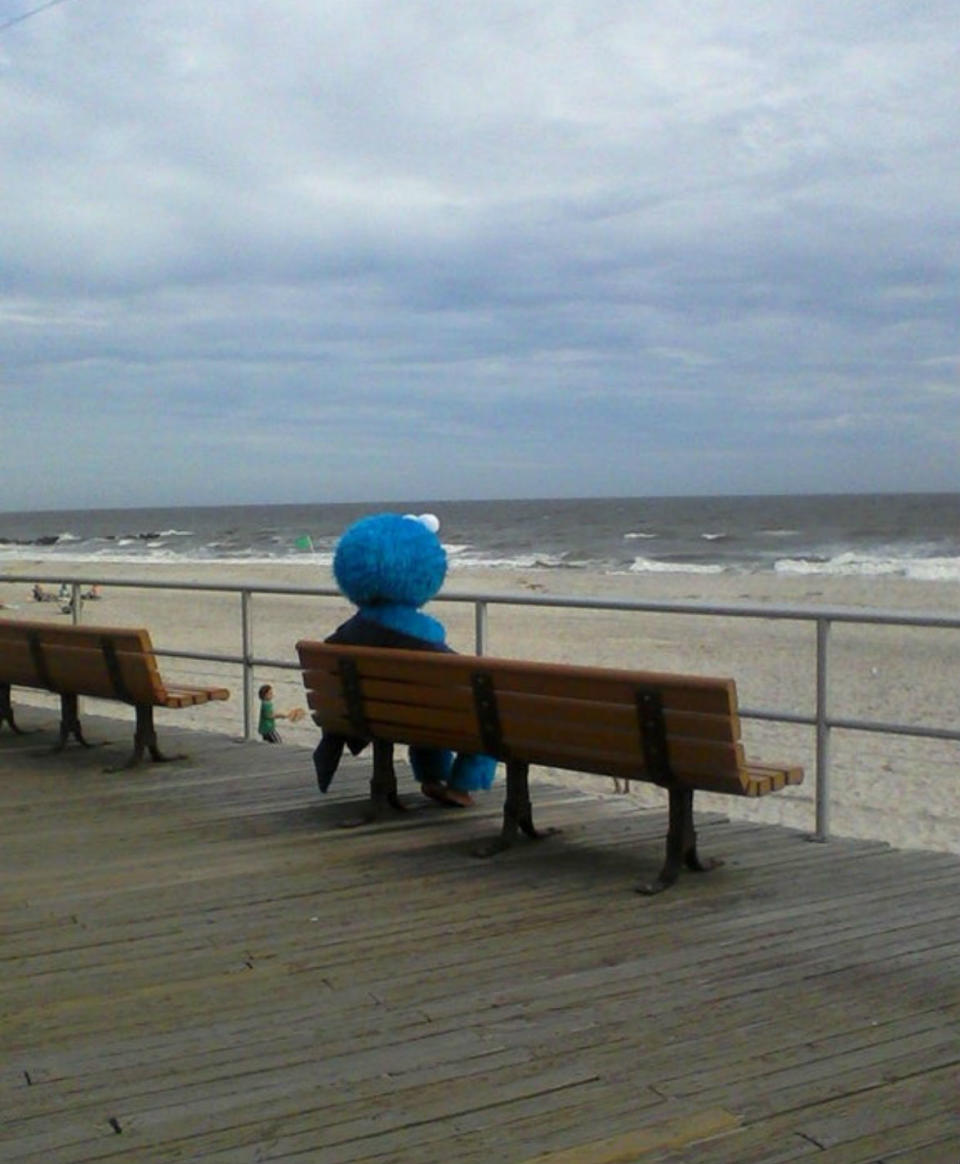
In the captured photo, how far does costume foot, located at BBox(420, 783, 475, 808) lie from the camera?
667cm

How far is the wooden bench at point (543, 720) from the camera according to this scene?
5.18 meters

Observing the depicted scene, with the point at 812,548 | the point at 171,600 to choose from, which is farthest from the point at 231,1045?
the point at 812,548

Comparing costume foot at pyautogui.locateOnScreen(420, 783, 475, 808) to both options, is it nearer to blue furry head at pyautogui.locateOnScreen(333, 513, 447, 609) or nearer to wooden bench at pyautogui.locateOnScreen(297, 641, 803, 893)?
wooden bench at pyautogui.locateOnScreen(297, 641, 803, 893)

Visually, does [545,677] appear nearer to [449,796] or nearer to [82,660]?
[449,796]

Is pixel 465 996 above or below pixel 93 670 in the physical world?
below

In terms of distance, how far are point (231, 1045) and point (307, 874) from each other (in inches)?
68.3

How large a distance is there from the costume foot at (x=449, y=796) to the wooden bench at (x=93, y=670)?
1483 millimetres

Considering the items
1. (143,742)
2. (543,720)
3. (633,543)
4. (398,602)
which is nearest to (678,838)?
(543,720)

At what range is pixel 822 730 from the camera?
5.92 m

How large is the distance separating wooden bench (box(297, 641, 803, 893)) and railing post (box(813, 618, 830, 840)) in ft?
1.33

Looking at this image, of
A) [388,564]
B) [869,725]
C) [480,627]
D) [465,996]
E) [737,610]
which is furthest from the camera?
[480,627]

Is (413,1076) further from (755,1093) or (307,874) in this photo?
(307,874)

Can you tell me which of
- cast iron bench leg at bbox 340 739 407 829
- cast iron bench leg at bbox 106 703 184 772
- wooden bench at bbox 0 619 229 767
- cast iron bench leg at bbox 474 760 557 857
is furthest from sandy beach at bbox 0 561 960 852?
cast iron bench leg at bbox 474 760 557 857

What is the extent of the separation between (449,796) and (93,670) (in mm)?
2323
